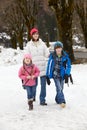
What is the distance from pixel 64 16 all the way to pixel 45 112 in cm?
1085

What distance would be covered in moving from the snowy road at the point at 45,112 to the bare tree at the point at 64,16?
7.05m

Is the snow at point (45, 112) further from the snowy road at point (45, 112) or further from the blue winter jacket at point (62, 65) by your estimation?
the blue winter jacket at point (62, 65)

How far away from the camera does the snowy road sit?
8102 mm

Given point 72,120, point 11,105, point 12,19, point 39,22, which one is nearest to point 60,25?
point 11,105

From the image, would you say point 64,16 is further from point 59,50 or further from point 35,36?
point 59,50

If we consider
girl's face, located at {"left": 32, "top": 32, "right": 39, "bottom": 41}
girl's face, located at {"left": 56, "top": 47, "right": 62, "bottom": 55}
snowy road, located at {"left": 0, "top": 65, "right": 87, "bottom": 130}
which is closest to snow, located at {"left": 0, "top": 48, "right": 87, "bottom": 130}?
snowy road, located at {"left": 0, "top": 65, "right": 87, "bottom": 130}

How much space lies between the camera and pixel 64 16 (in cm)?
1956

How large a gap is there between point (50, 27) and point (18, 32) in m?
21.7

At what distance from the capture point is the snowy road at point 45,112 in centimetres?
810

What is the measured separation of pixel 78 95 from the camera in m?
11.2

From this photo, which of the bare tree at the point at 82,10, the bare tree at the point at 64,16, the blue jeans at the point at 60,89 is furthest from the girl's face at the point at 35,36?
the bare tree at the point at 82,10

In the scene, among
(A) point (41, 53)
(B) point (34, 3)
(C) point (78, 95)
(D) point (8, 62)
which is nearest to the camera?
(A) point (41, 53)

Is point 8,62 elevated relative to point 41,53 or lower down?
lower down

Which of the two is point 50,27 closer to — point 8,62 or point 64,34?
point 8,62
